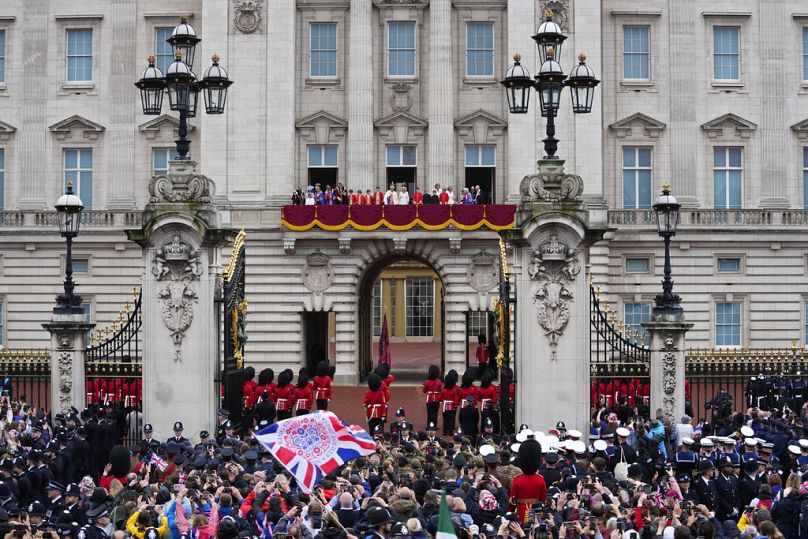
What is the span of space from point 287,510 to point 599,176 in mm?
34778

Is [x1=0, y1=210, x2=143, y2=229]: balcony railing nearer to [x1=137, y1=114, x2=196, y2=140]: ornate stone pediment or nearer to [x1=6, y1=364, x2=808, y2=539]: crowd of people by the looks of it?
[x1=137, y1=114, x2=196, y2=140]: ornate stone pediment

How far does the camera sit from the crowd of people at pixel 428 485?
1641 centimetres

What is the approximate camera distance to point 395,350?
72.6m

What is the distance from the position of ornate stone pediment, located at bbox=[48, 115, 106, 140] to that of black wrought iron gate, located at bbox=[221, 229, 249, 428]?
2622cm

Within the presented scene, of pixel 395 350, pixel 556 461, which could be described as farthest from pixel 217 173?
pixel 556 461

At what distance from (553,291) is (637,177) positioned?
28169 mm

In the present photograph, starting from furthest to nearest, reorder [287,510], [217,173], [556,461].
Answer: [217,173]
[556,461]
[287,510]

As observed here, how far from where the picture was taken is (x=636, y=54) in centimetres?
5272

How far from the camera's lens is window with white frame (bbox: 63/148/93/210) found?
5350 centimetres

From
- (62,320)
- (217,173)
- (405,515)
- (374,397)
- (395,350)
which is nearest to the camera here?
(405,515)

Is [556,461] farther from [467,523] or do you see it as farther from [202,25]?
[202,25]

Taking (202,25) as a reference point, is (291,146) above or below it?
below

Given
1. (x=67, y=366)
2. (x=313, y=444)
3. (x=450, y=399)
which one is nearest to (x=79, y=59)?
(x=450, y=399)

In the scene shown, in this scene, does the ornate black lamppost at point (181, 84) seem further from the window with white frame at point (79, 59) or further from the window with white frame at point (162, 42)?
the window with white frame at point (79, 59)
